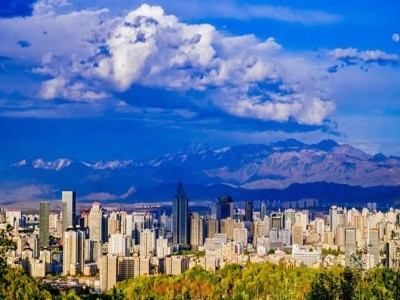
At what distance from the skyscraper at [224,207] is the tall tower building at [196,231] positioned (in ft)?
8.01

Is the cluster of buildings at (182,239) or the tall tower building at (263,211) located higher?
the tall tower building at (263,211)

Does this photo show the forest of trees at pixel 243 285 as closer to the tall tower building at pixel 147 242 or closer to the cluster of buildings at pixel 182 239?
the cluster of buildings at pixel 182 239

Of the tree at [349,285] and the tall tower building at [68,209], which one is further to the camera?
the tall tower building at [68,209]

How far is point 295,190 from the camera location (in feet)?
112

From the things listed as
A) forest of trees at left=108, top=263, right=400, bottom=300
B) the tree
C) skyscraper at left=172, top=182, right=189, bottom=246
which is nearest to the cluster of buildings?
skyscraper at left=172, top=182, right=189, bottom=246

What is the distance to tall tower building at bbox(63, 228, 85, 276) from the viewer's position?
18766 mm

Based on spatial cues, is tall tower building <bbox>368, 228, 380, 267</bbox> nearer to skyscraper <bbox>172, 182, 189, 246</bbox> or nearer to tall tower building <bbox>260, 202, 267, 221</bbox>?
skyscraper <bbox>172, 182, 189, 246</bbox>

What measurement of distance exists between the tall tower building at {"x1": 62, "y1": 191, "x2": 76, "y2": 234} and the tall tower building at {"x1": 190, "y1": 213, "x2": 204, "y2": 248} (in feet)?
12.5

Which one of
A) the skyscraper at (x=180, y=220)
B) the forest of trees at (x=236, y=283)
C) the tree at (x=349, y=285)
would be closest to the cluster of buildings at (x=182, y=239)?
the skyscraper at (x=180, y=220)

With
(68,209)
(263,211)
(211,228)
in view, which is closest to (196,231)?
(211,228)

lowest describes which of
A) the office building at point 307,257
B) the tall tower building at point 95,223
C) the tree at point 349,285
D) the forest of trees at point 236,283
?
the forest of trees at point 236,283

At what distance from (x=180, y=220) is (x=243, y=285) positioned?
11725 mm

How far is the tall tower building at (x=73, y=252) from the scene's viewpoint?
18.8m

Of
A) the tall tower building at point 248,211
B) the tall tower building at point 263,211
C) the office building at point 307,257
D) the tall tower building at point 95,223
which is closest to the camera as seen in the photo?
the office building at point 307,257
